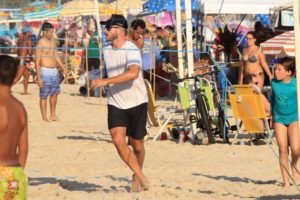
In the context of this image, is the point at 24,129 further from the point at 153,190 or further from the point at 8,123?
the point at 153,190

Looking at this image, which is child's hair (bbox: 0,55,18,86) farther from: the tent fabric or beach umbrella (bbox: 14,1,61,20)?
beach umbrella (bbox: 14,1,61,20)

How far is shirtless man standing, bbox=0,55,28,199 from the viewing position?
5.42 m

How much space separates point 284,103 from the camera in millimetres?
8477

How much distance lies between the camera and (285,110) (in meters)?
8.48

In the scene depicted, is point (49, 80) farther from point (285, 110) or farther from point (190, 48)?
point (285, 110)

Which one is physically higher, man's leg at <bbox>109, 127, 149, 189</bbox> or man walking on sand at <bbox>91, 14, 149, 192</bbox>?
man walking on sand at <bbox>91, 14, 149, 192</bbox>

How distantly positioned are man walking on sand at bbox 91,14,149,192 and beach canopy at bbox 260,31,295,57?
8.34 m

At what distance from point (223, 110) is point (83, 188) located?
4014 millimetres

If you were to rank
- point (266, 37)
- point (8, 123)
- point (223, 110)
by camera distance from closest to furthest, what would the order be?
1. point (8, 123)
2. point (223, 110)
3. point (266, 37)

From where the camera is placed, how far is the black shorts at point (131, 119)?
821cm

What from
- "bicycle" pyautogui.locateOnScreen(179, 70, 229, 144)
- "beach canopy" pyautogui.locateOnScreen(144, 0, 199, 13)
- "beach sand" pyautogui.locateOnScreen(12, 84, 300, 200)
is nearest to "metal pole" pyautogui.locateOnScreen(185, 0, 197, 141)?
"bicycle" pyautogui.locateOnScreen(179, 70, 229, 144)

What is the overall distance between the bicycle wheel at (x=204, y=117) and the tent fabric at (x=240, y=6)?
7.07 meters

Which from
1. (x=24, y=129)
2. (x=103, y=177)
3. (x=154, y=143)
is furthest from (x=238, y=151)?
(x=24, y=129)

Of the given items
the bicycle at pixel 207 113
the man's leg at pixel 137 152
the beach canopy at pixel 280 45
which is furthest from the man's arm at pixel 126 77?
the beach canopy at pixel 280 45
